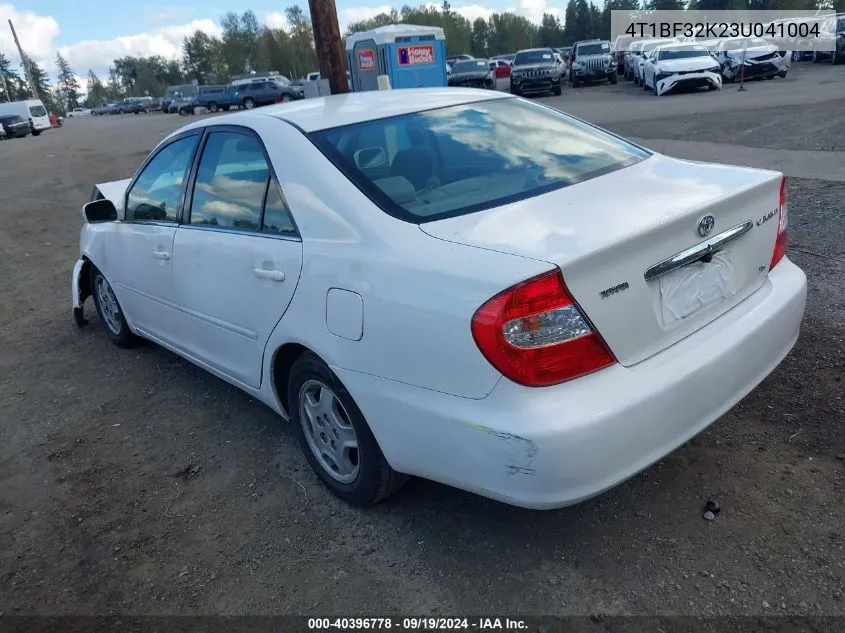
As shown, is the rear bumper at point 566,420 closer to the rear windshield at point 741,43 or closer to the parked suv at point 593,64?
the rear windshield at point 741,43

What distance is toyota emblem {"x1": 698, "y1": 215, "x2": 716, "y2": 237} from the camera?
2.46m

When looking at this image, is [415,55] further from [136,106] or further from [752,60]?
[136,106]

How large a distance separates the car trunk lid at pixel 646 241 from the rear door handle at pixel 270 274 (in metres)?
0.74

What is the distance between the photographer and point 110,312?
17.2 ft

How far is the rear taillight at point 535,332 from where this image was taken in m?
2.12

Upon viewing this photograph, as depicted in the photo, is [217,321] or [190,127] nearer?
[217,321]

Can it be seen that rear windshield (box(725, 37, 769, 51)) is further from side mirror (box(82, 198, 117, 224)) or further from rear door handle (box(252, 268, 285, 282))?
rear door handle (box(252, 268, 285, 282))

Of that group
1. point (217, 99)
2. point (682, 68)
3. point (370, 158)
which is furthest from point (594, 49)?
point (370, 158)

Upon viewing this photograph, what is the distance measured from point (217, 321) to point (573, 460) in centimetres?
206

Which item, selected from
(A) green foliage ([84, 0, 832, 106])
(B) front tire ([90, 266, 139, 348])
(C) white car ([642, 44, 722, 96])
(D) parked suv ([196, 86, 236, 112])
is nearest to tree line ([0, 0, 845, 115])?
(A) green foliage ([84, 0, 832, 106])

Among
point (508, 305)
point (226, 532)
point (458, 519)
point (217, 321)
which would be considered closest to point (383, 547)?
point (458, 519)

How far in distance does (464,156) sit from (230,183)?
1.19 metres

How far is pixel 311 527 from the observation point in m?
2.93

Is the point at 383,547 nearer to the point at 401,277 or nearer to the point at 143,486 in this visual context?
the point at 401,277
